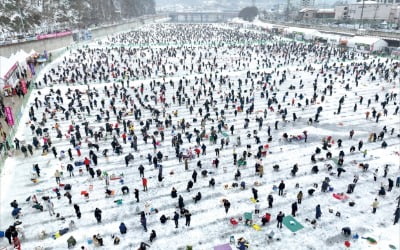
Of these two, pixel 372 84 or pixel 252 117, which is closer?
pixel 252 117

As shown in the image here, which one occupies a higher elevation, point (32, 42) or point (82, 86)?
point (32, 42)

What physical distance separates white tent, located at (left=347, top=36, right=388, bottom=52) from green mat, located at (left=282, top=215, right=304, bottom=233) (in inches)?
2146

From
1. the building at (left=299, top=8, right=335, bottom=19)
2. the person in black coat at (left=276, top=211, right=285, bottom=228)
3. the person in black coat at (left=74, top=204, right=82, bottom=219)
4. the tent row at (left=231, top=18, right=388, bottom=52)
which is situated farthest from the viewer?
the building at (left=299, top=8, right=335, bottom=19)

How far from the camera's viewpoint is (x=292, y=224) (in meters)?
12.7

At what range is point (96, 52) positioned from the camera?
63062 millimetres

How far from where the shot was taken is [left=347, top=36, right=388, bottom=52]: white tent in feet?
182

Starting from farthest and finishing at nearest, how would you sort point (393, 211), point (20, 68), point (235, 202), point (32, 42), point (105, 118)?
point (32, 42) → point (20, 68) → point (105, 118) → point (235, 202) → point (393, 211)

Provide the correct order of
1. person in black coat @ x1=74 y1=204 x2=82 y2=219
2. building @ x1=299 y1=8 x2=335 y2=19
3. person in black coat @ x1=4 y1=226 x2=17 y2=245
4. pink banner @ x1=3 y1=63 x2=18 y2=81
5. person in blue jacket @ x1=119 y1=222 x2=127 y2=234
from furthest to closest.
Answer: building @ x1=299 y1=8 x2=335 y2=19
pink banner @ x1=3 y1=63 x2=18 y2=81
person in black coat @ x1=74 y1=204 x2=82 y2=219
person in blue jacket @ x1=119 y1=222 x2=127 y2=234
person in black coat @ x1=4 y1=226 x2=17 y2=245

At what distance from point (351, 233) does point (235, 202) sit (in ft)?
16.8

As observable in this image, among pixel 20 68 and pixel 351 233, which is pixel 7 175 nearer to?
pixel 351 233

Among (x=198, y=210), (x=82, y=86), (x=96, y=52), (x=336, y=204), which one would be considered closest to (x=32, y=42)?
(x=96, y=52)

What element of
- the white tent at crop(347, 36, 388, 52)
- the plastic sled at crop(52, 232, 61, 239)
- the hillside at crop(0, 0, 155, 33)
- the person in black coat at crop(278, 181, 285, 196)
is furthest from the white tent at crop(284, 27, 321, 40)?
the plastic sled at crop(52, 232, 61, 239)

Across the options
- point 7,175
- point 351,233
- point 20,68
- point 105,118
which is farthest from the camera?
point 20,68

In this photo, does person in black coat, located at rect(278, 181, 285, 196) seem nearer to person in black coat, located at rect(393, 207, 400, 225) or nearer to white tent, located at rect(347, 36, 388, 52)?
person in black coat, located at rect(393, 207, 400, 225)
